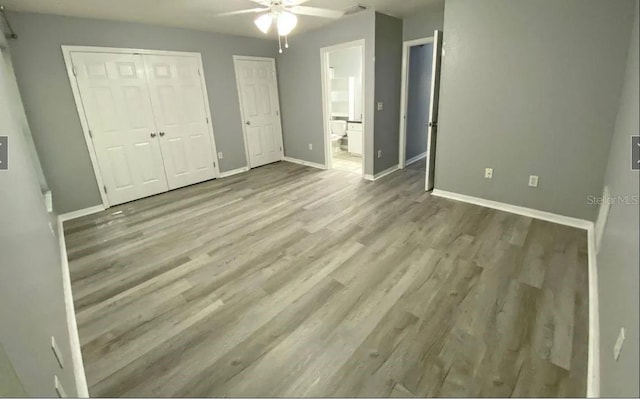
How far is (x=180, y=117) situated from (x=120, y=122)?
0.83m

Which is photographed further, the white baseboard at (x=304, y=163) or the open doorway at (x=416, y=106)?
the white baseboard at (x=304, y=163)

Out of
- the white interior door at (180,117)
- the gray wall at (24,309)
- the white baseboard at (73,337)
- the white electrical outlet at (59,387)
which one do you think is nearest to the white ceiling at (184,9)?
the white interior door at (180,117)

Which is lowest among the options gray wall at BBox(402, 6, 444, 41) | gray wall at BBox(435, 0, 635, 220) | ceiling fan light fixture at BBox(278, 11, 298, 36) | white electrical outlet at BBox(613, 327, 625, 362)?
white electrical outlet at BBox(613, 327, 625, 362)

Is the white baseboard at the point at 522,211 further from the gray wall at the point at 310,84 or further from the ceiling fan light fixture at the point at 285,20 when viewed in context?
the ceiling fan light fixture at the point at 285,20

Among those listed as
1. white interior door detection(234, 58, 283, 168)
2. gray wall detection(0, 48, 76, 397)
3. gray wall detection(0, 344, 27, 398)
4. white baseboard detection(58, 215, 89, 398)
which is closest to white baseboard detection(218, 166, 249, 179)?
white interior door detection(234, 58, 283, 168)

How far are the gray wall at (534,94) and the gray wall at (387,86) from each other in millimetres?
1148

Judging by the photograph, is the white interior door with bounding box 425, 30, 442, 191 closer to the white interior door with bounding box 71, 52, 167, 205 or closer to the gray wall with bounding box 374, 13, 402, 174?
the gray wall with bounding box 374, 13, 402, 174

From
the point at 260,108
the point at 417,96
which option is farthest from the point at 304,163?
the point at 417,96

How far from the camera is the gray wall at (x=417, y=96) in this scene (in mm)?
5137

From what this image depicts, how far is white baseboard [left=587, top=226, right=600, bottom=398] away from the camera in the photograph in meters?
1.42

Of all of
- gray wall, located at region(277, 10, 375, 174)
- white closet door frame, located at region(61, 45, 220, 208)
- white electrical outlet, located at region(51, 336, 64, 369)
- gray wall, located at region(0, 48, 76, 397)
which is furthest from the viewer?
gray wall, located at region(277, 10, 375, 174)

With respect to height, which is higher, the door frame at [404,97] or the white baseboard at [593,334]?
the door frame at [404,97]

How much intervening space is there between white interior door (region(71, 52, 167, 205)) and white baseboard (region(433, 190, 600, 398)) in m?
4.33

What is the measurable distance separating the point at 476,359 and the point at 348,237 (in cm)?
157
